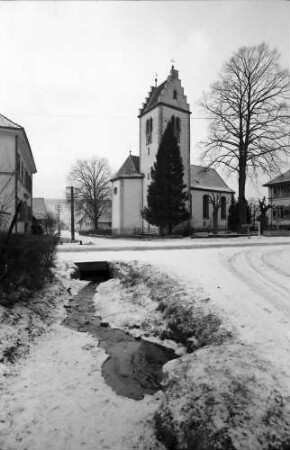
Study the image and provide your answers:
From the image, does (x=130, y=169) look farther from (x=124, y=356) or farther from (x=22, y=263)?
(x=124, y=356)

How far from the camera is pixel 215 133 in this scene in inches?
1156

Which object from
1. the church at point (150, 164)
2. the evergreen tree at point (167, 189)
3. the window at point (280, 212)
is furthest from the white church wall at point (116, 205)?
the window at point (280, 212)

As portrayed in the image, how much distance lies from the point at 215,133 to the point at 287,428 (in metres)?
28.0

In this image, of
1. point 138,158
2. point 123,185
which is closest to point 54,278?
point 123,185

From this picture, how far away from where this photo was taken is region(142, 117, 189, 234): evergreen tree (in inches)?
1330

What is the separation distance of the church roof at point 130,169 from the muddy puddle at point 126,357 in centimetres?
3046

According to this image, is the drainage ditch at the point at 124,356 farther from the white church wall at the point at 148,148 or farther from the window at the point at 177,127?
the window at the point at 177,127

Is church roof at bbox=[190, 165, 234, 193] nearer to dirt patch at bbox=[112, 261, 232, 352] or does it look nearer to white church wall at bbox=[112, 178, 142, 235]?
white church wall at bbox=[112, 178, 142, 235]

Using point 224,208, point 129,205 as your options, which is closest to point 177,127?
point 129,205

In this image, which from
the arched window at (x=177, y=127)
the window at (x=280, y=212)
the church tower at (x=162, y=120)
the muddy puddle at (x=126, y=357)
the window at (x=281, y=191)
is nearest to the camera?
the muddy puddle at (x=126, y=357)

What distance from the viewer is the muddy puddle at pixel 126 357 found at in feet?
17.9

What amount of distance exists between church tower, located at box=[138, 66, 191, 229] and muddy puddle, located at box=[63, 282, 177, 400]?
29730 millimetres

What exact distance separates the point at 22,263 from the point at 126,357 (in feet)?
13.3

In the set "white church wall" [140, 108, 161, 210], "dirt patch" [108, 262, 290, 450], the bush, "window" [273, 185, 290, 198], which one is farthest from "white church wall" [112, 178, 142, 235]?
"dirt patch" [108, 262, 290, 450]
